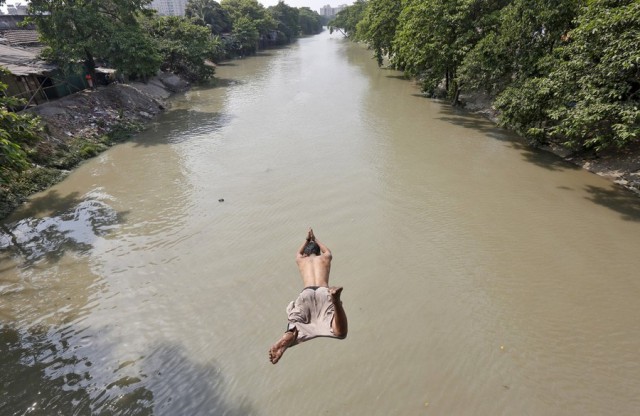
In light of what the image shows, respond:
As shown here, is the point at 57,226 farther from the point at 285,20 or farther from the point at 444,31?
the point at 285,20

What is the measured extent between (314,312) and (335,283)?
3.87 metres

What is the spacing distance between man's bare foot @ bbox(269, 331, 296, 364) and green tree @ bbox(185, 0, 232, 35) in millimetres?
55161

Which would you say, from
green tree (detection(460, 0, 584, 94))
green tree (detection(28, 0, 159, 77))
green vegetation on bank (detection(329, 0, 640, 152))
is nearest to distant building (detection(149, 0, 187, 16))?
green tree (detection(28, 0, 159, 77))

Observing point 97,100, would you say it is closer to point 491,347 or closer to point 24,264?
point 24,264

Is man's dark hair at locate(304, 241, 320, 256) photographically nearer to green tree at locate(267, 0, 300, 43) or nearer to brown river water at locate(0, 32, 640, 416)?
brown river water at locate(0, 32, 640, 416)

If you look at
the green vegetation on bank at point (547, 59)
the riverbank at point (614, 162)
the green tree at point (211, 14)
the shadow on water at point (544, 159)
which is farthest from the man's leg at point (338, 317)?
the green tree at point (211, 14)

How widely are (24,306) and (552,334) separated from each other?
11.2m

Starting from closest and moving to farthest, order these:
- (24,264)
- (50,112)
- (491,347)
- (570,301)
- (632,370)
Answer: (632,370)
(491,347)
(570,301)
(24,264)
(50,112)

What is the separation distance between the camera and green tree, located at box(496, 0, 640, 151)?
910 centimetres

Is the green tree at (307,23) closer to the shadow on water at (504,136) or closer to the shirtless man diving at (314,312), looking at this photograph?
the shadow on water at (504,136)

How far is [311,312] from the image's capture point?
13.0 feet

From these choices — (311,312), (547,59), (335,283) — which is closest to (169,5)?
(547,59)

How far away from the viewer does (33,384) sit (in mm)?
5832

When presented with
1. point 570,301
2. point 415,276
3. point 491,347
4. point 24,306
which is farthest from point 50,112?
point 570,301
